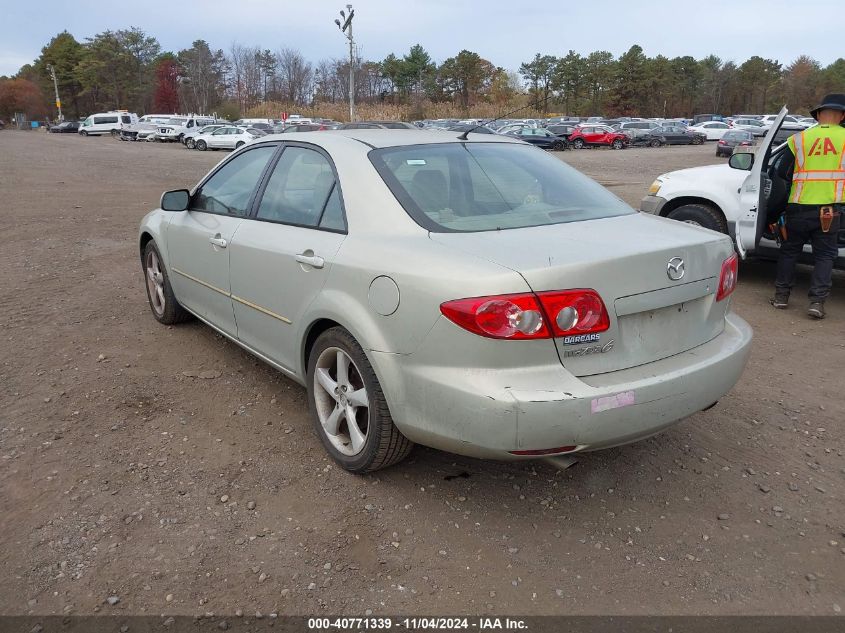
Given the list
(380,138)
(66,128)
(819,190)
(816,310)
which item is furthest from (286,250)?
(66,128)

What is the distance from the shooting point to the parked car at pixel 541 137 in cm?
3738

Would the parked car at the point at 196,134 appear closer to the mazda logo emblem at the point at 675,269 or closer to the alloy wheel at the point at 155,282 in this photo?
the alloy wheel at the point at 155,282

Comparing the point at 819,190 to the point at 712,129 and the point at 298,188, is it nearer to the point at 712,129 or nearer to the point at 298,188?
the point at 298,188

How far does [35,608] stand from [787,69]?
121346 mm

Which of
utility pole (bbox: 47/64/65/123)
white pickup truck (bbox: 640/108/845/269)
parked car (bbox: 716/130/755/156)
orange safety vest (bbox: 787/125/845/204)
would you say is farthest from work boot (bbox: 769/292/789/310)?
utility pole (bbox: 47/64/65/123)

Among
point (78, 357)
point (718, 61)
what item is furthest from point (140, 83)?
point (78, 357)

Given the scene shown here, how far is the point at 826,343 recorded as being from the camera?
5.21 m

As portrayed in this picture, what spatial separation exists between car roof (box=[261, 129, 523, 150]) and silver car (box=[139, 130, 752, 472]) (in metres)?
0.02

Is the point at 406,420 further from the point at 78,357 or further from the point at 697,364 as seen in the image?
the point at 78,357

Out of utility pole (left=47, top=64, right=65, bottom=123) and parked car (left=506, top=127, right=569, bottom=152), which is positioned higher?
utility pole (left=47, top=64, right=65, bottom=123)

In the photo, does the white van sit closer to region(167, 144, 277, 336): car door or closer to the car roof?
region(167, 144, 277, 336): car door

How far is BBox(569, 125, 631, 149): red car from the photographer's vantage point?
41344 millimetres

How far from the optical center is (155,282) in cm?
541

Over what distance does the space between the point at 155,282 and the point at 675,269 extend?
13.6ft
